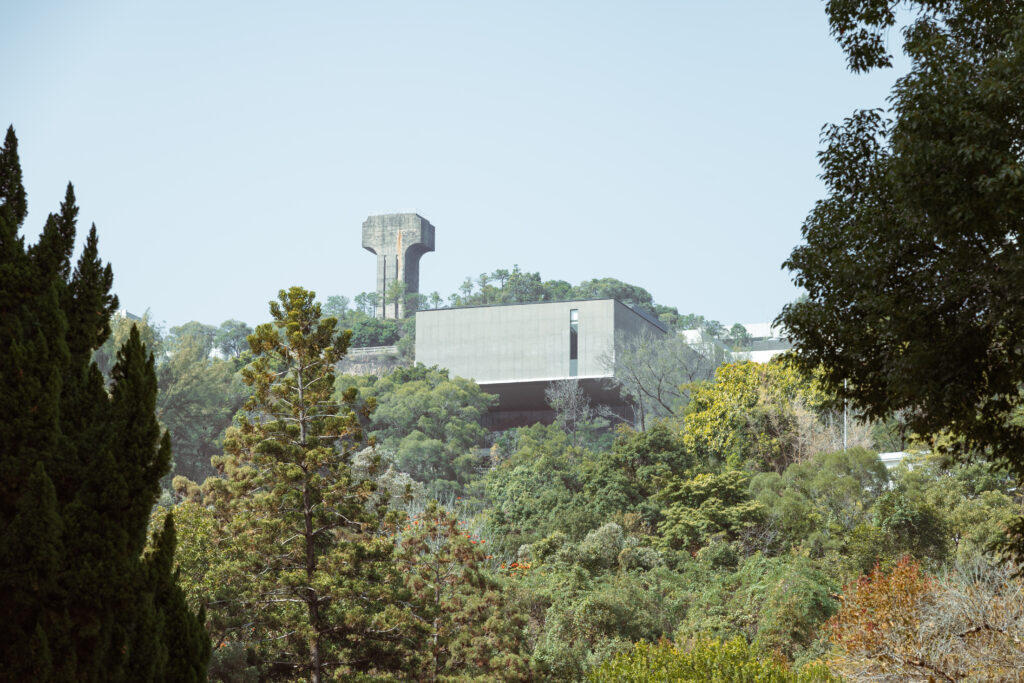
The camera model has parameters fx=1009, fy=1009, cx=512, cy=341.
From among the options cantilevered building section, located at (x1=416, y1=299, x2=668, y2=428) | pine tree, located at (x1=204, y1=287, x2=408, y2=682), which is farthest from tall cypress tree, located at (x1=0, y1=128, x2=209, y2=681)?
cantilevered building section, located at (x1=416, y1=299, x2=668, y2=428)

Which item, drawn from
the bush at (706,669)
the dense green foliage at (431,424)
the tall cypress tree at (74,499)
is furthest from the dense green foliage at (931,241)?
the dense green foliage at (431,424)

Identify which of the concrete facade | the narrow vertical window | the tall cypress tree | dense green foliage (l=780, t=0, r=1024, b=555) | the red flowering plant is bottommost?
the red flowering plant

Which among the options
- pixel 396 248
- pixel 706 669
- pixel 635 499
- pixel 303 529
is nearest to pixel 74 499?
pixel 706 669

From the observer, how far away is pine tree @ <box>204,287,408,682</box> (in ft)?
47.5

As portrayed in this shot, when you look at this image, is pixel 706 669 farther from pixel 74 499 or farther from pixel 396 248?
Answer: pixel 396 248

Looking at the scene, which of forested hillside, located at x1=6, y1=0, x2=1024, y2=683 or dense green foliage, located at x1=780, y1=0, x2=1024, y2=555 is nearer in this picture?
forested hillside, located at x1=6, y1=0, x2=1024, y2=683

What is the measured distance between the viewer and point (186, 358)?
41.8 meters

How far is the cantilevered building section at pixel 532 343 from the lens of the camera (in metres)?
45.0

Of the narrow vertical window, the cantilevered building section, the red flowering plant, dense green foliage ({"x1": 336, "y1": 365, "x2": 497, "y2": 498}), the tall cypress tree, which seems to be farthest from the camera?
the narrow vertical window

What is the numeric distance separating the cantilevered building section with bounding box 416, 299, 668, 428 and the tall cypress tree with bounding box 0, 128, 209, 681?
38131 millimetres

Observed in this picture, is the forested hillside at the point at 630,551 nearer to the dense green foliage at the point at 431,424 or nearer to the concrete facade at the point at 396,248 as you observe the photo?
the dense green foliage at the point at 431,424

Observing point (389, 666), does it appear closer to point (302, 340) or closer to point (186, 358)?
point (302, 340)

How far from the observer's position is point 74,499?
6160 millimetres

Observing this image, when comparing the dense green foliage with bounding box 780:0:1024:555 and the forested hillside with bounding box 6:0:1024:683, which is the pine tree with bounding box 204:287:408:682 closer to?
the forested hillside with bounding box 6:0:1024:683
